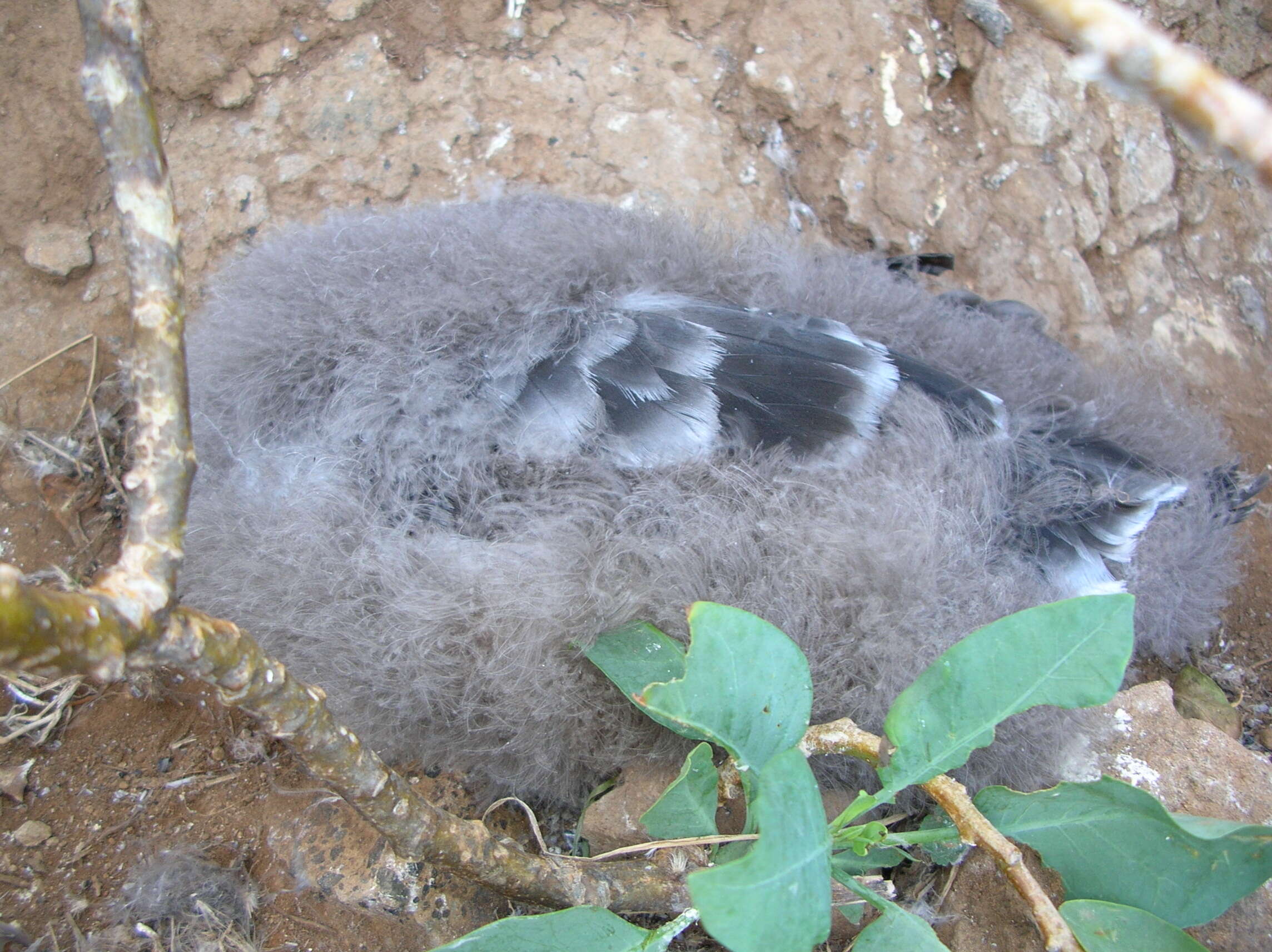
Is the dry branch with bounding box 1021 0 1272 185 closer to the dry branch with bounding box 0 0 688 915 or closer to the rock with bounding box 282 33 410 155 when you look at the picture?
the dry branch with bounding box 0 0 688 915

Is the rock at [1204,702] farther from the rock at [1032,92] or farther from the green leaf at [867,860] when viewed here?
the rock at [1032,92]

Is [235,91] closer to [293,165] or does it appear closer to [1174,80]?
[293,165]

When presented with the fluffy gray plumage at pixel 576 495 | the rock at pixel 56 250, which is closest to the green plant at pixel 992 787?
the fluffy gray plumage at pixel 576 495

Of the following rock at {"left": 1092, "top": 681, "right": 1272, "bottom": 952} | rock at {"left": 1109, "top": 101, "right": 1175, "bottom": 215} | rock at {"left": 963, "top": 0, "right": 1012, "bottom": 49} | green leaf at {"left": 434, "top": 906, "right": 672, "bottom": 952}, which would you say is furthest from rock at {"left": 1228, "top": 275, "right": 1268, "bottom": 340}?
green leaf at {"left": 434, "top": 906, "right": 672, "bottom": 952}

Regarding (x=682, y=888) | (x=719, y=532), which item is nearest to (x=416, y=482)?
(x=719, y=532)

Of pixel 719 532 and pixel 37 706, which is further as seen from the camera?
pixel 37 706

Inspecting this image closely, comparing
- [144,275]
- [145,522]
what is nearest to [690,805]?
[145,522]

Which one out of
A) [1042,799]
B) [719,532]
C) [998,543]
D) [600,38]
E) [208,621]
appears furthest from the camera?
[600,38]

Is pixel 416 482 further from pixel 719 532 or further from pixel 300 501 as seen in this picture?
pixel 719 532
